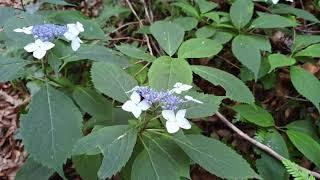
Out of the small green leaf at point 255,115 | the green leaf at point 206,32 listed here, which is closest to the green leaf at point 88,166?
the small green leaf at point 255,115

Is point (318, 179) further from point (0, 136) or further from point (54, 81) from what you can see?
point (0, 136)

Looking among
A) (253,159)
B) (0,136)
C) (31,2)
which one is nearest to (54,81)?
(253,159)

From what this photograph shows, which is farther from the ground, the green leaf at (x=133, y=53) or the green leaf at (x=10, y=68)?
the green leaf at (x=10, y=68)

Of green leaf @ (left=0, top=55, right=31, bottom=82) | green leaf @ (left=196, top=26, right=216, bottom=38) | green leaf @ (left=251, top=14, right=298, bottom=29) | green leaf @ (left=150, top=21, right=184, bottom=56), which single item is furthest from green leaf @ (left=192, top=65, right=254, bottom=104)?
green leaf @ (left=0, top=55, right=31, bottom=82)

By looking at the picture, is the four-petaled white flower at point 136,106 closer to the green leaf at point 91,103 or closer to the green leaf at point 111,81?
the green leaf at point 111,81

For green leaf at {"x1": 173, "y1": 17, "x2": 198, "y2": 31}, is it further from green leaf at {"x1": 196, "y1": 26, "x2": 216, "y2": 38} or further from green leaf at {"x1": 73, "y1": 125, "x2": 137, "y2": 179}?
green leaf at {"x1": 73, "y1": 125, "x2": 137, "y2": 179}

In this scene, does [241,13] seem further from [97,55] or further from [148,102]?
[148,102]

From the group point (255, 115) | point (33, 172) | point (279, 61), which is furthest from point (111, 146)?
point (279, 61)
